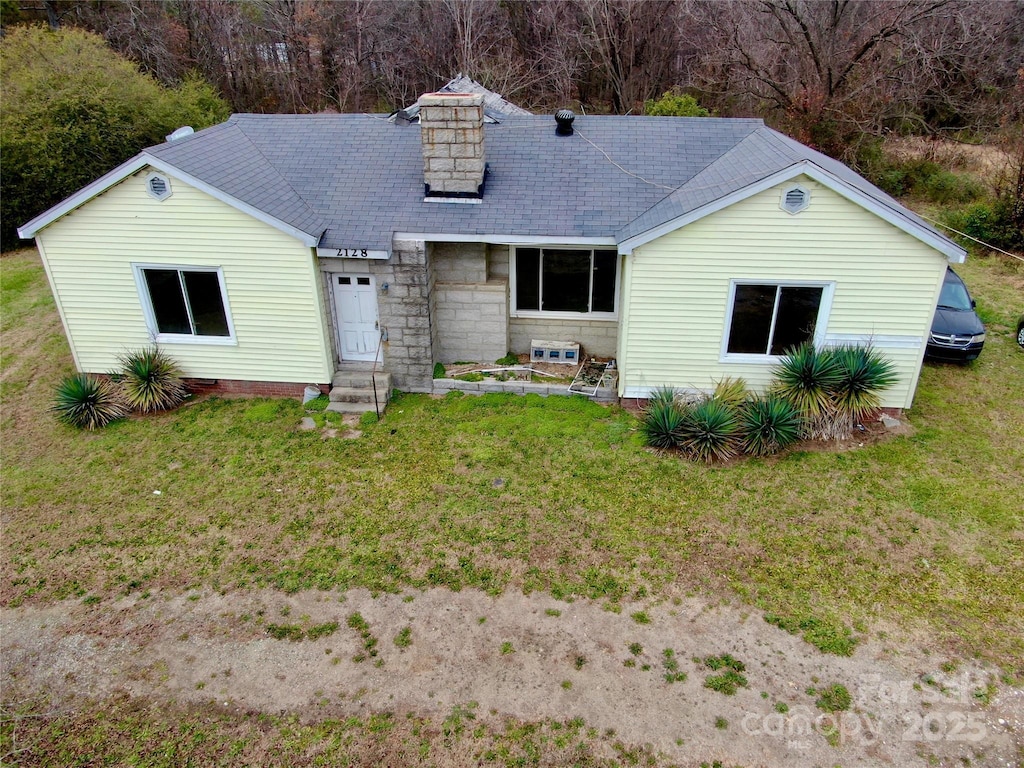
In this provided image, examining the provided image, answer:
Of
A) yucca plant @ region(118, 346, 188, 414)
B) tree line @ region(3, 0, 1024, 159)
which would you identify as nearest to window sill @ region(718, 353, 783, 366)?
yucca plant @ region(118, 346, 188, 414)

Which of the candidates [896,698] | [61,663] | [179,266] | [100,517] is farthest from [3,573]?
[896,698]

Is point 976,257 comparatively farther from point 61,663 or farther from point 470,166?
point 61,663

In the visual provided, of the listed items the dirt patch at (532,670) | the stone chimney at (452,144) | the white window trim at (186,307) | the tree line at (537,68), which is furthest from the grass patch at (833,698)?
the tree line at (537,68)

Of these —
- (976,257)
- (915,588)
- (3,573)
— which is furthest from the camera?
(976,257)

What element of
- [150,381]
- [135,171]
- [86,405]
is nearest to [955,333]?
[135,171]

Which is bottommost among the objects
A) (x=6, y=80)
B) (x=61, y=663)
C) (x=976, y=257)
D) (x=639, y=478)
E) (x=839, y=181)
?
(x=61, y=663)

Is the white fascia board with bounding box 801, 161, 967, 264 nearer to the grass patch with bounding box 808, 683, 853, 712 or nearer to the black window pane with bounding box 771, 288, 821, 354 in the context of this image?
the black window pane with bounding box 771, 288, 821, 354

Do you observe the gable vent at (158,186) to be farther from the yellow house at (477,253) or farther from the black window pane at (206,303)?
the black window pane at (206,303)
